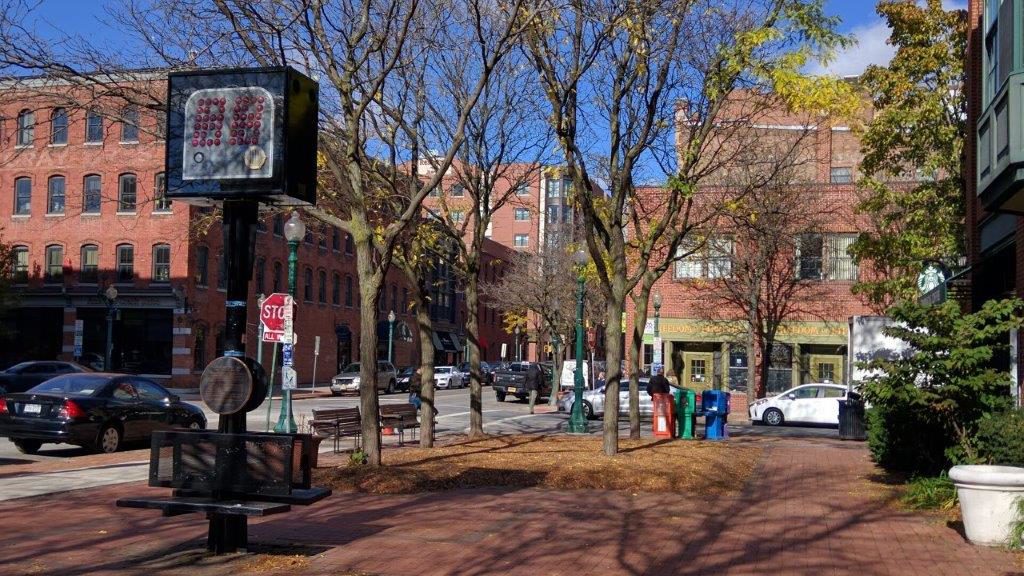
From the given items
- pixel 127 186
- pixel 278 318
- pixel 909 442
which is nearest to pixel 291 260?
pixel 278 318

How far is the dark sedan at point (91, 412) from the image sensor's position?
59.2 ft

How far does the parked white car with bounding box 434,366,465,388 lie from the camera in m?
58.4

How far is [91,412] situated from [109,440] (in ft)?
2.43

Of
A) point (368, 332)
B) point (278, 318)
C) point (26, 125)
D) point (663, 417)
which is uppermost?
point (26, 125)

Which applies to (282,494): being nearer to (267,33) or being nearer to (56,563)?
(56,563)

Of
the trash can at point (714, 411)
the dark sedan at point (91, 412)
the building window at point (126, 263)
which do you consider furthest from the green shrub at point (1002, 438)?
the building window at point (126, 263)

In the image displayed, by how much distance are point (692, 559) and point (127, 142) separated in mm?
39394

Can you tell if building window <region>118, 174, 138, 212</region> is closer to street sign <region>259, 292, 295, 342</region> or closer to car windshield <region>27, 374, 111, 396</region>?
car windshield <region>27, 374, 111, 396</region>

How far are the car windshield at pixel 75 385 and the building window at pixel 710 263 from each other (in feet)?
64.7

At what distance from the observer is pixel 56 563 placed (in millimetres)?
8859

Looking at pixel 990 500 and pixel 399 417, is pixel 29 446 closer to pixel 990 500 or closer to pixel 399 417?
pixel 399 417

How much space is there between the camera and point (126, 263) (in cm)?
4797

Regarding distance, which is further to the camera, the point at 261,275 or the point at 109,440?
the point at 261,275

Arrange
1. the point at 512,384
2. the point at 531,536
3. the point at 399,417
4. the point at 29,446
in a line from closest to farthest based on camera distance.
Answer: the point at 531,536, the point at 29,446, the point at 399,417, the point at 512,384
